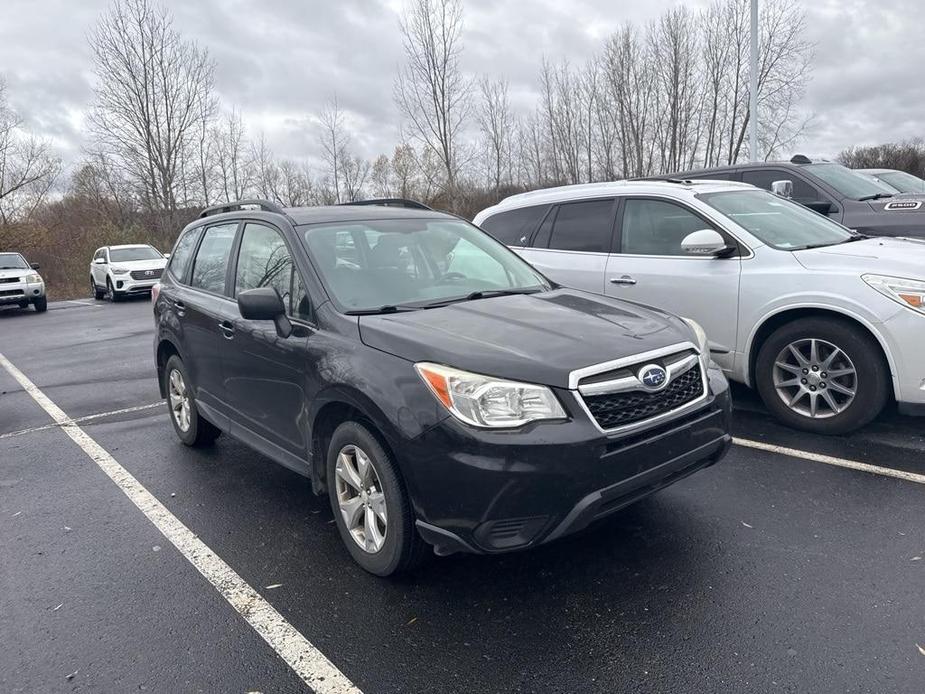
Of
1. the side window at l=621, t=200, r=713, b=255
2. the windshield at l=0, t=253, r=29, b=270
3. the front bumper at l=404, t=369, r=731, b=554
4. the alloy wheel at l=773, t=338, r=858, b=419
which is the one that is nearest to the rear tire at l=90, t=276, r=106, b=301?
the windshield at l=0, t=253, r=29, b=270

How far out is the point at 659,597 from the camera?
2.97m

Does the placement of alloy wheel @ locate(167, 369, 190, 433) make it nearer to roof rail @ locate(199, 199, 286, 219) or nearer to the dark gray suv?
roof rail @ locate(199, 199, 286, 219)

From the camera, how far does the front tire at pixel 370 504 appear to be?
9.80 ft

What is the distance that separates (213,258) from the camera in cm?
480

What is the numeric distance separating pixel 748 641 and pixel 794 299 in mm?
2878

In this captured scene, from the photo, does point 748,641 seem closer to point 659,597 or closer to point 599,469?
point 659,597

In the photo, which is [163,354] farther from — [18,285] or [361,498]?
[18,285]

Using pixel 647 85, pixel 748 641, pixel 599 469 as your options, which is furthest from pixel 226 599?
pixel 647 85

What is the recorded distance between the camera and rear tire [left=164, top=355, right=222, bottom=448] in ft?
16.6

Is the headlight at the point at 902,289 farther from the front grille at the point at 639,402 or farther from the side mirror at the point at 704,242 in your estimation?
the front grille at the point at 639,402

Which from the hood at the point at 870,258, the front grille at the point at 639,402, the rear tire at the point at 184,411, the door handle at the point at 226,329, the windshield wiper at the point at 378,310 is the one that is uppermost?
the hood at the point at 870,258

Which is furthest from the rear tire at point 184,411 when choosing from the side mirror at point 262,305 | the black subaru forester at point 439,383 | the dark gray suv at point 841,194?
the dark gray suv at point 841,194

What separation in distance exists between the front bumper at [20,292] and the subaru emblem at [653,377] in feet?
62.7

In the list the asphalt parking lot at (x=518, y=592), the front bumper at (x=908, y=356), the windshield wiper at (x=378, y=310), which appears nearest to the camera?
the asphalt parking lot at (x=518, y=592)
